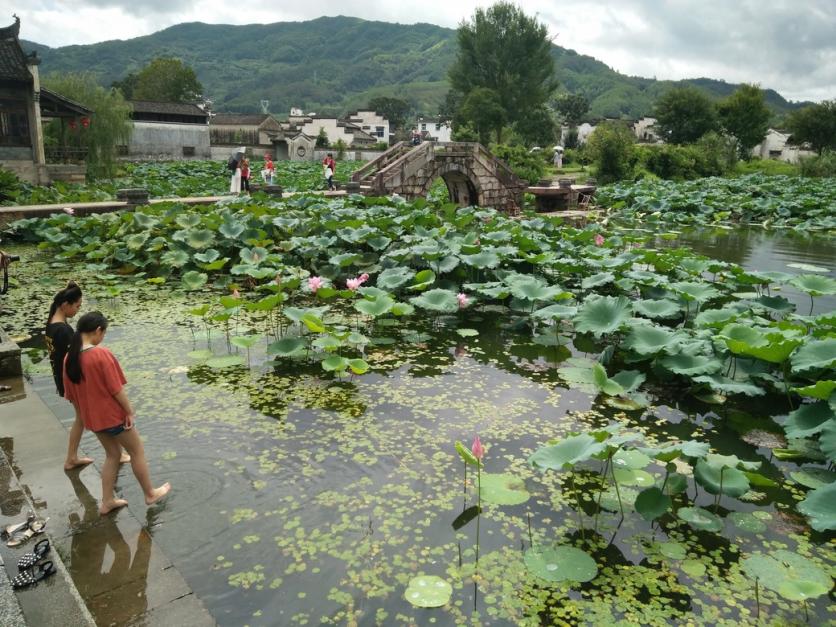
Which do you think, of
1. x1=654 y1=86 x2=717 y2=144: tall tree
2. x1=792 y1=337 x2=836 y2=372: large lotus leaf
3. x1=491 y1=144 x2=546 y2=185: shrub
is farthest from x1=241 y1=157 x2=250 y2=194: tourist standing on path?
x1=654 y1=86 x2=717 y2=144: tall tree

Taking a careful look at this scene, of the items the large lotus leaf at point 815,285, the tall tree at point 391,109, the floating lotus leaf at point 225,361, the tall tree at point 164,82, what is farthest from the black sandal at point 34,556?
the tall tree at point 391,109

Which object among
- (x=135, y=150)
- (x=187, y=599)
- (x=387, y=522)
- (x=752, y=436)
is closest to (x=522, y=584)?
(x=387, y=522)

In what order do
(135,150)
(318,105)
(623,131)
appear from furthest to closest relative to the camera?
(318,105), (135,150), (623,131)

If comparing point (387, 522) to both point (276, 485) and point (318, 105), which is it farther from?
point (318, 105)

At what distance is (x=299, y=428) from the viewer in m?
4.11

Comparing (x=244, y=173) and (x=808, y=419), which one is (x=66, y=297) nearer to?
(x=808, y=419)

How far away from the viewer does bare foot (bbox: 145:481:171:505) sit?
3182 mm

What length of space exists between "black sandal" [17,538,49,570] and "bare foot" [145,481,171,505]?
0.71 meters

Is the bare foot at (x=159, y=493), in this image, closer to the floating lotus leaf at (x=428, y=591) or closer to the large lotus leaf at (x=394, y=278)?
the floating lotus leaf at (x=428, y=591)

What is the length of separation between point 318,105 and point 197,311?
433 feet

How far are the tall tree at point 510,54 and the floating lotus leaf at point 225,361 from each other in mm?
45298

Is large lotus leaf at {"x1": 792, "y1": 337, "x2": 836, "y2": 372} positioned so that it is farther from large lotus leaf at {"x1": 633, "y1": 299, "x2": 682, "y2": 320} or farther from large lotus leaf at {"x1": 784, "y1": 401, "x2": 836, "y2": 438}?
large lotus leaf at {"x1": 633, "y1": 299, "x2": 682, "y2": 320}

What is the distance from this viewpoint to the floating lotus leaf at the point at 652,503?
119 inches

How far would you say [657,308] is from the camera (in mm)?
5707
